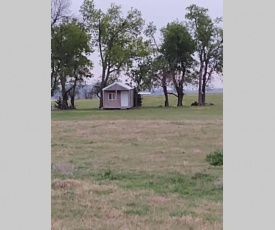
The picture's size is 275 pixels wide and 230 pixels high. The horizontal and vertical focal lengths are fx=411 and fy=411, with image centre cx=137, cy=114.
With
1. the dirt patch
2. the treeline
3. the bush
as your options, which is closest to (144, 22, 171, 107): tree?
the treeline

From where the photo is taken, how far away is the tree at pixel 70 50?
5320 mm

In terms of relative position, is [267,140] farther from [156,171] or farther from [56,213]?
[156,171]

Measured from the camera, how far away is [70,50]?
21.3ft

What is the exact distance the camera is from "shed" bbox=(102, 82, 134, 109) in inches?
205

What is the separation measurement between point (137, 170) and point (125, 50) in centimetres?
219

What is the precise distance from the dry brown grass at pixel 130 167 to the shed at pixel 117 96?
1.01ft

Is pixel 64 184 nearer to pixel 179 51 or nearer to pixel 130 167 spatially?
pixel 130 167

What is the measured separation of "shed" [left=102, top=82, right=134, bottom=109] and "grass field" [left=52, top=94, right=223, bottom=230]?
15 cm

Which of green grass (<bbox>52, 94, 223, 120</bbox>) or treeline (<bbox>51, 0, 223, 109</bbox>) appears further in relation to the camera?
green grass (<bbox>52, 94, 223, 120</bbox>)

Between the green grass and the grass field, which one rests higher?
the green grass

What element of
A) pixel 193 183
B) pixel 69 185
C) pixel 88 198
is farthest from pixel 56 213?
pixel 193 183

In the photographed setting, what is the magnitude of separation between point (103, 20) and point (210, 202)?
126 inches

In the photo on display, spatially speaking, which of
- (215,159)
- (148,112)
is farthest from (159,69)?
(215,159)

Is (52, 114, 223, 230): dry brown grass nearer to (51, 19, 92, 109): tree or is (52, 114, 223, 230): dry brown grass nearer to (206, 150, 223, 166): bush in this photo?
(206, 150, 223, 166): bush
